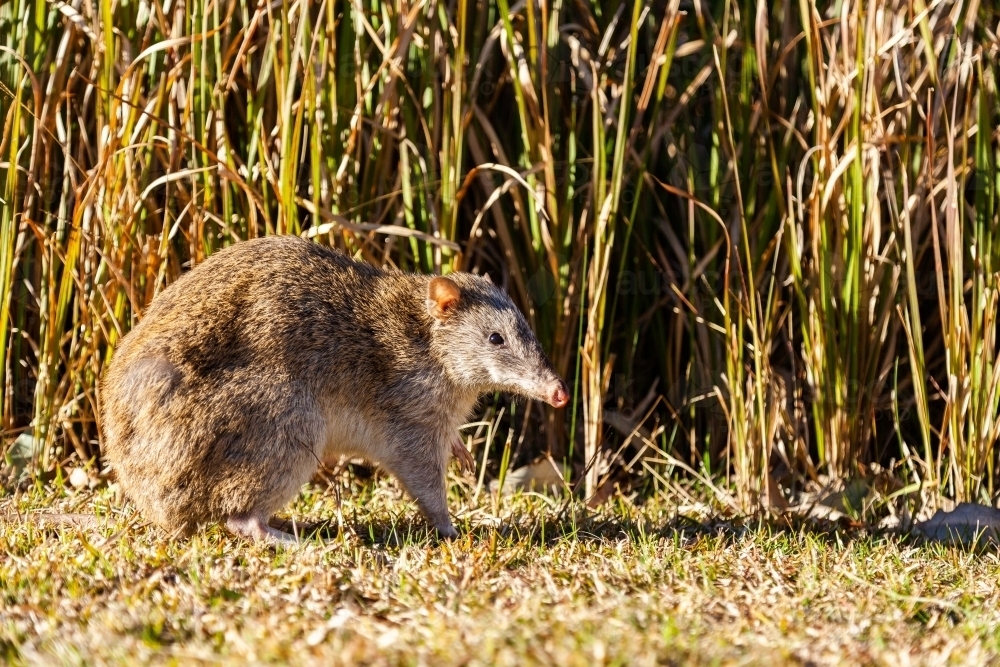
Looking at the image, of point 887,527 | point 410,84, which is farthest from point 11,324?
point 887,527

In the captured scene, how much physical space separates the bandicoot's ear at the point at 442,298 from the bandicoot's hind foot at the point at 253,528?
112 centimetres

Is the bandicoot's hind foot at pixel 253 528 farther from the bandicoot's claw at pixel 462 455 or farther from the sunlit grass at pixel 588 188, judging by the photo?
the sunlit grass at pixel 588 188

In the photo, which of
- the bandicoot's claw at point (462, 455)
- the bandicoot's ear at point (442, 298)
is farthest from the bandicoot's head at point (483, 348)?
the bandicoot's claw at point (462, 455)

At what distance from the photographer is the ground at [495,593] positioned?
316cm

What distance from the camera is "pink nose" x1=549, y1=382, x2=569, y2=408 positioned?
4.81 metres

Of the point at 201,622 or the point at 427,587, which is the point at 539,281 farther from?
the point at 201,622

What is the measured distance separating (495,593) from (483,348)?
1383 millimetres

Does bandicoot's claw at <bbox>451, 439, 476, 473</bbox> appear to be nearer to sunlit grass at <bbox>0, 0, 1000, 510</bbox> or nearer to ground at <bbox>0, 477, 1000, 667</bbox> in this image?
ground at <bbox>0, 477, 1000, 667</bbox>

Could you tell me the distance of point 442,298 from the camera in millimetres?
4918

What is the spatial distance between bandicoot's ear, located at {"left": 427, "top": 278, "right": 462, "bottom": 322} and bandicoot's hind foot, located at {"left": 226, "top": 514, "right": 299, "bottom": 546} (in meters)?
1.12

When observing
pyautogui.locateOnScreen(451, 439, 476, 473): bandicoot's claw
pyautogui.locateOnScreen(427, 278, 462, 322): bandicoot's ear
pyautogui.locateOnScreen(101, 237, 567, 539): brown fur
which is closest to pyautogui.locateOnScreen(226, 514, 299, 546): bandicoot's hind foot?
pyautogui.locateOnScreen(101, 237, 567, 539): brown fur

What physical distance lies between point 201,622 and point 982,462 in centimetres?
353

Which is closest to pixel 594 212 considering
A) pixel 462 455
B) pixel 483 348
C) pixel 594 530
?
pixel 483 348

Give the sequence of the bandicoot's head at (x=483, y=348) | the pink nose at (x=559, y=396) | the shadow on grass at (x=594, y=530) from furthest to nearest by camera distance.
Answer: the bandicoot's head at (x=483, y=348) < the pink nose at (x=559, y=396) < the shadow on grass at (x=594, y=530)
